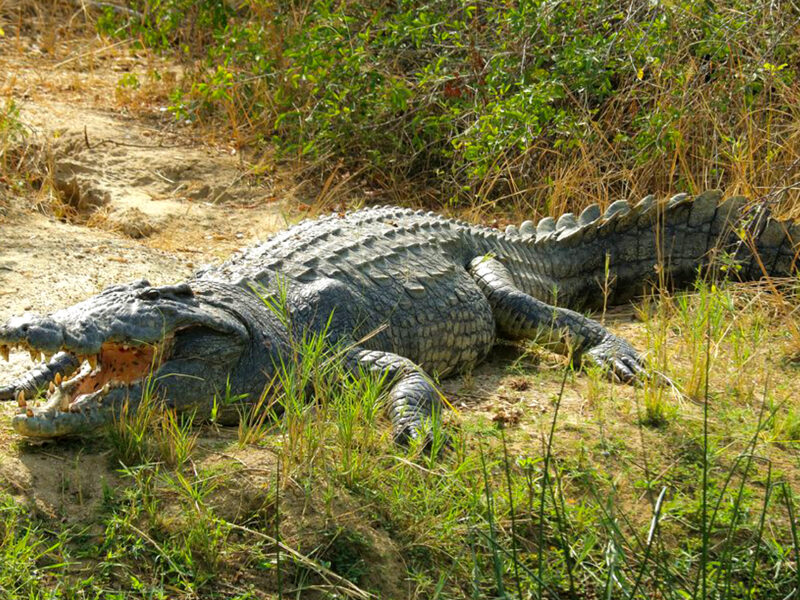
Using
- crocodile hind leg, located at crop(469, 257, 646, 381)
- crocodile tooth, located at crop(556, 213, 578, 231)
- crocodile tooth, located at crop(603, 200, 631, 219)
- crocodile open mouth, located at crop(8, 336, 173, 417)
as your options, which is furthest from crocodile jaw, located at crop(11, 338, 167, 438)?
crocodile tooth, located at crop(603, 200, 631, 219)

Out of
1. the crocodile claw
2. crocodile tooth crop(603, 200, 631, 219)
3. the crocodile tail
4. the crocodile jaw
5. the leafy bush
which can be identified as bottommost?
the crocodile claw

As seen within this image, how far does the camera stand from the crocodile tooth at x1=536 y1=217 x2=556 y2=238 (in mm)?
5899

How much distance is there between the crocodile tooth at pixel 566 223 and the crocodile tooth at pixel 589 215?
0.07m

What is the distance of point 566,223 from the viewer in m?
6.00

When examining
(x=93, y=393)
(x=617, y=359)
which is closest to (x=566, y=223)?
(x=617, y=359)

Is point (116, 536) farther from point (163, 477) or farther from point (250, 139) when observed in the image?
point (250, 139)

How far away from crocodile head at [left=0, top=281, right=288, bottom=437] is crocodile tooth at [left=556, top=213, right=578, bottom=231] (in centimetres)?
240

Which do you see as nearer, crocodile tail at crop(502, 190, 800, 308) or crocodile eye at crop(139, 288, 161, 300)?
crocodile eye at crop(139, 288, 161, 300)

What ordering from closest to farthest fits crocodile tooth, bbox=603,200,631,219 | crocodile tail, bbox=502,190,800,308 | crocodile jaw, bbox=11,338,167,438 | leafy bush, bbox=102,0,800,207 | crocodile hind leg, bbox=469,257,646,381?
crocodile jaw, bbox=11,338,167,438 → crocodile hind leg, bbox=469,257,646,381 → crocodile tail, bbox=502,190,800,308 → crocodile tooth, bbox=603,200,631,219 → leafy bush, bbox=102,0,800,207

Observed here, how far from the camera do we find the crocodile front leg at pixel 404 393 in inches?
149

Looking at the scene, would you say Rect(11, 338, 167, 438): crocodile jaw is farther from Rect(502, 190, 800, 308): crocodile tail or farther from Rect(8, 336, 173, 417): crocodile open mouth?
Rect(502, 190, 800, 308): crocodile tail

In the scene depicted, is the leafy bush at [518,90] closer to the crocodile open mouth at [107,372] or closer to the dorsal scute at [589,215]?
the dorsal scute at [589,215]

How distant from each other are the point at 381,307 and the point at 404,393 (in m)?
0.78

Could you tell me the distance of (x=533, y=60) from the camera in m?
6.91
